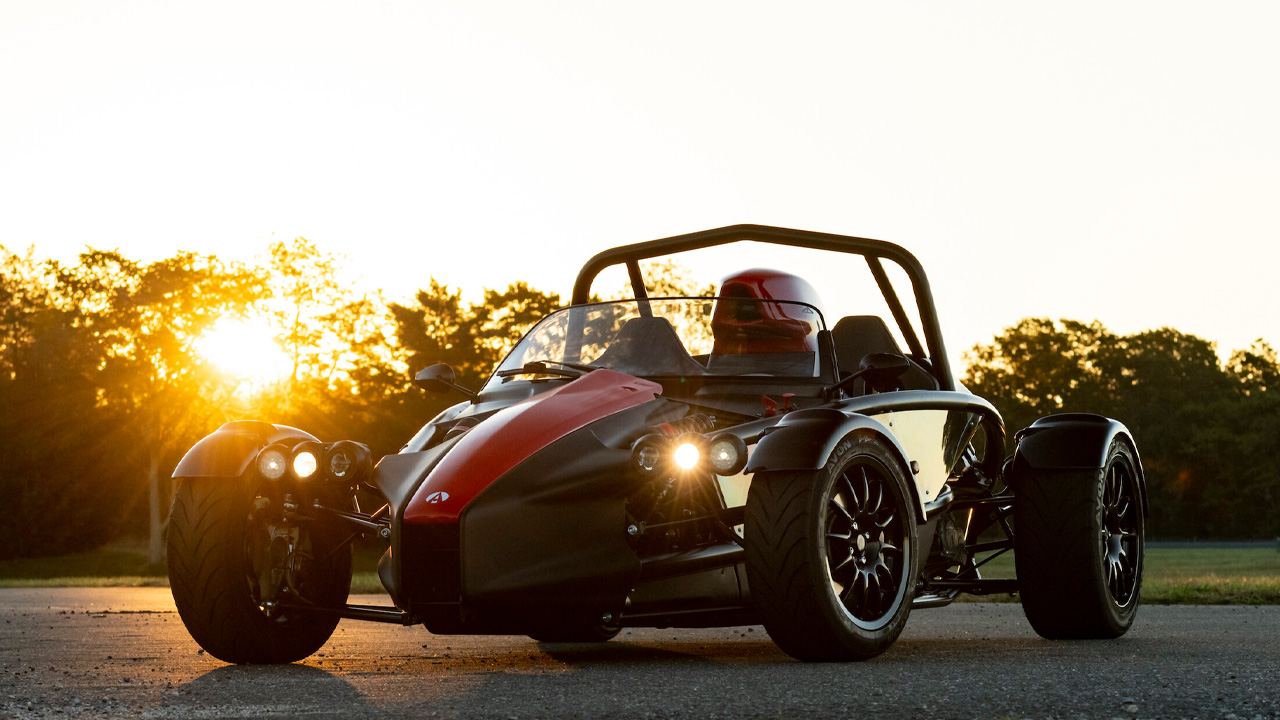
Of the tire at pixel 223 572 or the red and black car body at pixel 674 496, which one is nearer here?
the red and black car body at pixel 674 496

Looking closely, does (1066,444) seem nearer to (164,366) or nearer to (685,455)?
(685,455)

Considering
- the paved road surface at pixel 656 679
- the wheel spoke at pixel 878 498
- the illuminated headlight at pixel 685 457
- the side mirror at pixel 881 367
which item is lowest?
the paved road surface at pixel 656 679

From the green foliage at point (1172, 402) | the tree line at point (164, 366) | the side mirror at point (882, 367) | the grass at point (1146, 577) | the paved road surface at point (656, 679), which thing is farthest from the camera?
the green foliage at point (1172, 402)

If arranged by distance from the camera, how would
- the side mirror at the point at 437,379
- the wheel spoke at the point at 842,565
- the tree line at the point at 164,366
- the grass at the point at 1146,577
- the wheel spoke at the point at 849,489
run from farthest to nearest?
the tree line at the point at 164,366
the grass at the point at 1146,577
the side mirror at the point at 437,379
the wheel spoke at the point at 849,489
the wheel spoke at the point at 842,565

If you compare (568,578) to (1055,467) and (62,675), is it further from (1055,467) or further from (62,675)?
(1055,467)

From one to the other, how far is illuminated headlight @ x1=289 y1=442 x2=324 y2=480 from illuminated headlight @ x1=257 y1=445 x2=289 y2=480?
0.15 ft

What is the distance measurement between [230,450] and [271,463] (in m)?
0.33

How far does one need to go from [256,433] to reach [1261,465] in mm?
78009

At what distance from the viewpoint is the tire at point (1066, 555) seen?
Answer: 25.5 feet

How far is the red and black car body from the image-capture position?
5781 millimetres

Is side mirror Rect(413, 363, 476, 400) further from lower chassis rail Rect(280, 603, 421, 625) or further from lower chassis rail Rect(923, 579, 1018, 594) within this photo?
lower chassis rail Rect(923, 579, 1018, 594)

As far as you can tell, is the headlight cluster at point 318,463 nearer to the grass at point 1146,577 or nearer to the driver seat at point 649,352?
the driver seat at point 649,352

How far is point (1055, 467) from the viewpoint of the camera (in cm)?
791

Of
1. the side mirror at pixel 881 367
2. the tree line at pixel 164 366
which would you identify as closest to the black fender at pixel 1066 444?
the side mirror at pixel 881 367
